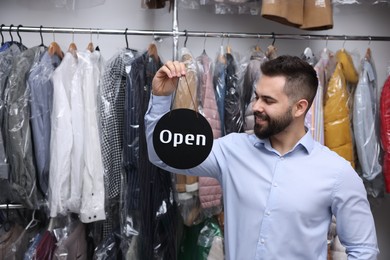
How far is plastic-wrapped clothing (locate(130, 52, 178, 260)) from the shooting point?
5.92 feet

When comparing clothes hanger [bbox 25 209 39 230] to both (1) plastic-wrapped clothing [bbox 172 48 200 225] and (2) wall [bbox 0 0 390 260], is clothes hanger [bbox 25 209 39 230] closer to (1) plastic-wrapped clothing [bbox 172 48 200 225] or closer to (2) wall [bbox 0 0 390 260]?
(1) plastic-wrapped clothing [bbox 172 48 200 225]

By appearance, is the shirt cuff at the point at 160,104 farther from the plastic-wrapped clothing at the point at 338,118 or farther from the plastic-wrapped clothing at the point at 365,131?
the plastic-wrapped clothing at the point at 365,131

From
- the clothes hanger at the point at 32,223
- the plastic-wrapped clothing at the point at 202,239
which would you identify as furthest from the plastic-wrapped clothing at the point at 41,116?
the plastic-wrapped clothing at the point at 202,239

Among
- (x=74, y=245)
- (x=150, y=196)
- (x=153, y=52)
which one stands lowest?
(x=74, y=245)

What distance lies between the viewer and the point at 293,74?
1.30 m

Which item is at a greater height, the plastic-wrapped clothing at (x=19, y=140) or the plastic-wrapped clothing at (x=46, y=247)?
the plastic-wrapped clothing at (x=19, y=140)

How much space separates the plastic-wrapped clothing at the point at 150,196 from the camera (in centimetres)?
180

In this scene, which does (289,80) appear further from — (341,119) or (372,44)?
(372,44)

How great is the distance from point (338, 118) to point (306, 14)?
1.61ft

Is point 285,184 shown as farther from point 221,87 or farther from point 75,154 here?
point 75,154

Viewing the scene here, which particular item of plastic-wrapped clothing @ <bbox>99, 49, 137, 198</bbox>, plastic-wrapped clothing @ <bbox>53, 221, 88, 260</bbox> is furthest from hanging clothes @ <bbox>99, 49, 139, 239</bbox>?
plastic-wrapped clothing @ <bbox>53, 221, 88, 260</bbox>

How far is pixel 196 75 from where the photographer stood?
6.19 ft

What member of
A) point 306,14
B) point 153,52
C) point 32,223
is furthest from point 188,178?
point 306,14

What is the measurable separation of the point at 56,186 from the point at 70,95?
38 centimetres
